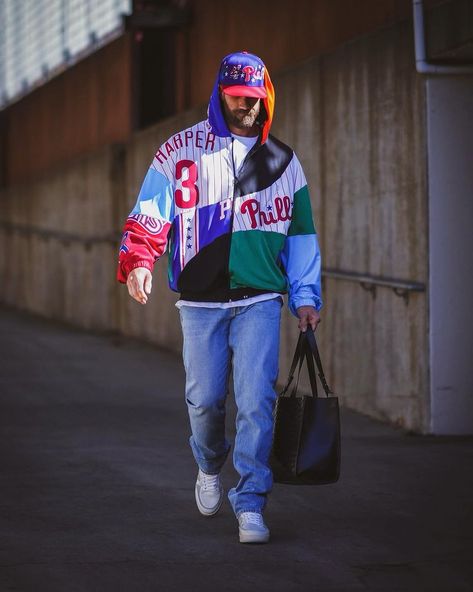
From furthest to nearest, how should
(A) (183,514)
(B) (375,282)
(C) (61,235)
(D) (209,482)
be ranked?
(C) (61,235) < (B) (375,282) < (A) (183,514) < (D) (209,482)

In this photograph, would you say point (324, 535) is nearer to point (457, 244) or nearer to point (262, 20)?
point (457, 244)

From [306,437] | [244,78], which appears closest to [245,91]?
[244,78]

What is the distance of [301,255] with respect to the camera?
653 cm

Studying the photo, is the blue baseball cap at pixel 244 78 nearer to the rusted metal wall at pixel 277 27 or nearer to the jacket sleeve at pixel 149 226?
the jacket sleeve at pixel 149 226

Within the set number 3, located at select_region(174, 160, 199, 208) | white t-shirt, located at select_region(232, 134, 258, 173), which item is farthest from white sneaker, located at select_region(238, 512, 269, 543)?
white t-shirt, located at select_region(232, 134, 258, 173)

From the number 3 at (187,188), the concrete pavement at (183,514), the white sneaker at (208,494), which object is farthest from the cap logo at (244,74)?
the concrete pavement at (183,514)

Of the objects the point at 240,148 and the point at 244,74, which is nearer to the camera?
the point at 244,74

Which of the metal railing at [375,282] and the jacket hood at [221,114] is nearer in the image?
the jacket hood at [221,114]

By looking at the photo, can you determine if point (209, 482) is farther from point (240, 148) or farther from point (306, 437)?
point (240, 148)

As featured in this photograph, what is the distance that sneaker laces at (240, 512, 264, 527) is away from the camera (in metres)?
6.36

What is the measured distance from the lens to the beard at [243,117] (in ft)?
21.1

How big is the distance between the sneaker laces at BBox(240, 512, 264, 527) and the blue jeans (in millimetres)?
24

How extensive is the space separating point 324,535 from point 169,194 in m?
1.62

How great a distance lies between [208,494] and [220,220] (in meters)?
1.31
